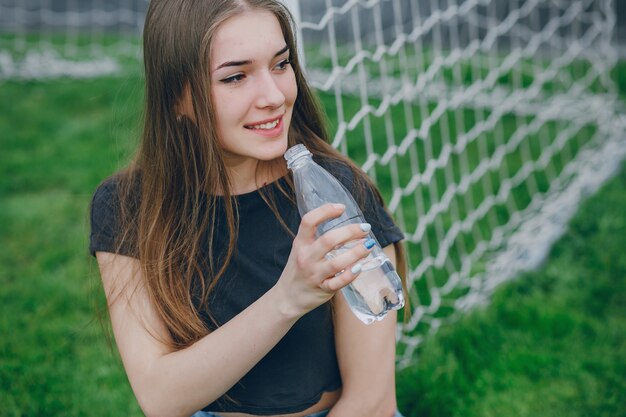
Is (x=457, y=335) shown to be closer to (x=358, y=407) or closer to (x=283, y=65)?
(x=358, y=407)

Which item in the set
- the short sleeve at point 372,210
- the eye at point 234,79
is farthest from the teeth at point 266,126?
the short sleeve at point 372,210

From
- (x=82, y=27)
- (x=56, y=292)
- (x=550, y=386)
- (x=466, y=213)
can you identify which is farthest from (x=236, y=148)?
(x=82, y=27)

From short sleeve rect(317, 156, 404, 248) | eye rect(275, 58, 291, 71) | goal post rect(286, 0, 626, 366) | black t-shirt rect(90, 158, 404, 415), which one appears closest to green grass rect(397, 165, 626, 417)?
goal post rect(286, 0, 626, 366)

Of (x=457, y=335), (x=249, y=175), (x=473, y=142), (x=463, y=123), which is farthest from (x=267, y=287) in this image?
(x=463, y=123)

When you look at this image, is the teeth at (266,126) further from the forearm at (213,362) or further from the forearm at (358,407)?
the forearm at (358,407)

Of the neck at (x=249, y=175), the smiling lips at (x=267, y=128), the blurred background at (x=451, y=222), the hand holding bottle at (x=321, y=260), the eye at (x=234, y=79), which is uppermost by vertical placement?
the eye at (x=234, y=79)

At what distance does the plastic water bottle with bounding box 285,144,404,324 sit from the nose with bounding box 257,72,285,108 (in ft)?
0.44

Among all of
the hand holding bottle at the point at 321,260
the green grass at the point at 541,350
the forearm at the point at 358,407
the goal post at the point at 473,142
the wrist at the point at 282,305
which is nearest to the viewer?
the hand holding bottle at the point at 321,260

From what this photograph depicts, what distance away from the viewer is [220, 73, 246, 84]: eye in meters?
1.52

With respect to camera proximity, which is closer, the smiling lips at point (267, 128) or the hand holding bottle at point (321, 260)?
the hand holding bottle at point (321, 260)

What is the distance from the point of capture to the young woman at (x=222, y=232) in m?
1.50

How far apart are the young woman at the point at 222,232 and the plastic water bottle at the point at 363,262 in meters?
0.09

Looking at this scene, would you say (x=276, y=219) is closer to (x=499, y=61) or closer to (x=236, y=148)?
(x=236, y=148)

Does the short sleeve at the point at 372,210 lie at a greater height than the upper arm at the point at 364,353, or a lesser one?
greater
